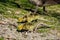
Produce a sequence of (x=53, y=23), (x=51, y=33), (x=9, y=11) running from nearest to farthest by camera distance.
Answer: (x=51, y=33)
(x=53, y=23)
(x=9, y=11)

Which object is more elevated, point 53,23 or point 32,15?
point 32,15

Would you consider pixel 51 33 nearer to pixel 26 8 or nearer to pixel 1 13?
pixel 1 13

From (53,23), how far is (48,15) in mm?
1828

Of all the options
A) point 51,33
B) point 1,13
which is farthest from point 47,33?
point 1,13

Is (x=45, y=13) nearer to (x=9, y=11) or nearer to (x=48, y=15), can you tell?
(x=48, y=15)

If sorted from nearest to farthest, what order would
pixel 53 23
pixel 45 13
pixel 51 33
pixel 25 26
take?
pixel 25 26, pixel 51 33, pixel 53 23, pixel 45 13

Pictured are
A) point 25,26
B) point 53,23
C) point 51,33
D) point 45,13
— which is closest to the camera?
point 25,26

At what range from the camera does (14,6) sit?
1423 centimetres

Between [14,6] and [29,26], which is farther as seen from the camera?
[14,6]

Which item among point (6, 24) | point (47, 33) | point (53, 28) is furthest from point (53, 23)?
point (6, 24)

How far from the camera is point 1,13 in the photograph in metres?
12.1

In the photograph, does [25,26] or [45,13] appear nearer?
[25,26]

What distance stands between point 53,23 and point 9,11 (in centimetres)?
241

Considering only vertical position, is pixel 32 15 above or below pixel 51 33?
above
